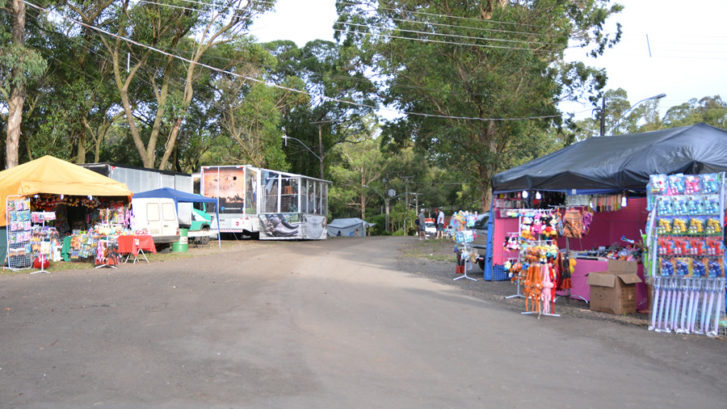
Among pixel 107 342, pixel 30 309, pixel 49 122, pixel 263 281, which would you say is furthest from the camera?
pixel 49 122

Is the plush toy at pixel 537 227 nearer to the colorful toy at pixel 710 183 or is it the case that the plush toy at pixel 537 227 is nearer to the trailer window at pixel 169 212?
the colorful toy at pixel 710 183

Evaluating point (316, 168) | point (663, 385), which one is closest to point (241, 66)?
point (316, 168)

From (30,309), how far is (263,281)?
15.4 ft

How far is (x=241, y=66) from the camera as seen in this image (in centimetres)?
3394

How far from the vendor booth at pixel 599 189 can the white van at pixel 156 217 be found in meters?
12.4

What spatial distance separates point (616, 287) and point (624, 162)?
230cm

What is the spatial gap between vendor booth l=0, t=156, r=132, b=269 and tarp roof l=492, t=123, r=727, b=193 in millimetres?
11077

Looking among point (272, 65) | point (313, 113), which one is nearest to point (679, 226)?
point (272, 65)

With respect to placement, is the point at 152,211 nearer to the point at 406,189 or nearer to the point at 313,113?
the point at 313,113

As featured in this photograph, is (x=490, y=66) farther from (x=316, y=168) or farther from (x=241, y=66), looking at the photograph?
(x=316, y=168)

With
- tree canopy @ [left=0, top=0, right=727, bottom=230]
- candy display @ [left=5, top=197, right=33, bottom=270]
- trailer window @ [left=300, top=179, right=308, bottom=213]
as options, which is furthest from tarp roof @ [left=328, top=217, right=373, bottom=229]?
candy display @ [left=5, top=197, right=33, bottom=270]

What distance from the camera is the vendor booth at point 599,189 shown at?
9.10m

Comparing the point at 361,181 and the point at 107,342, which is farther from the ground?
the point at 361,181

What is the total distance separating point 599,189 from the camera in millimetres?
10219
